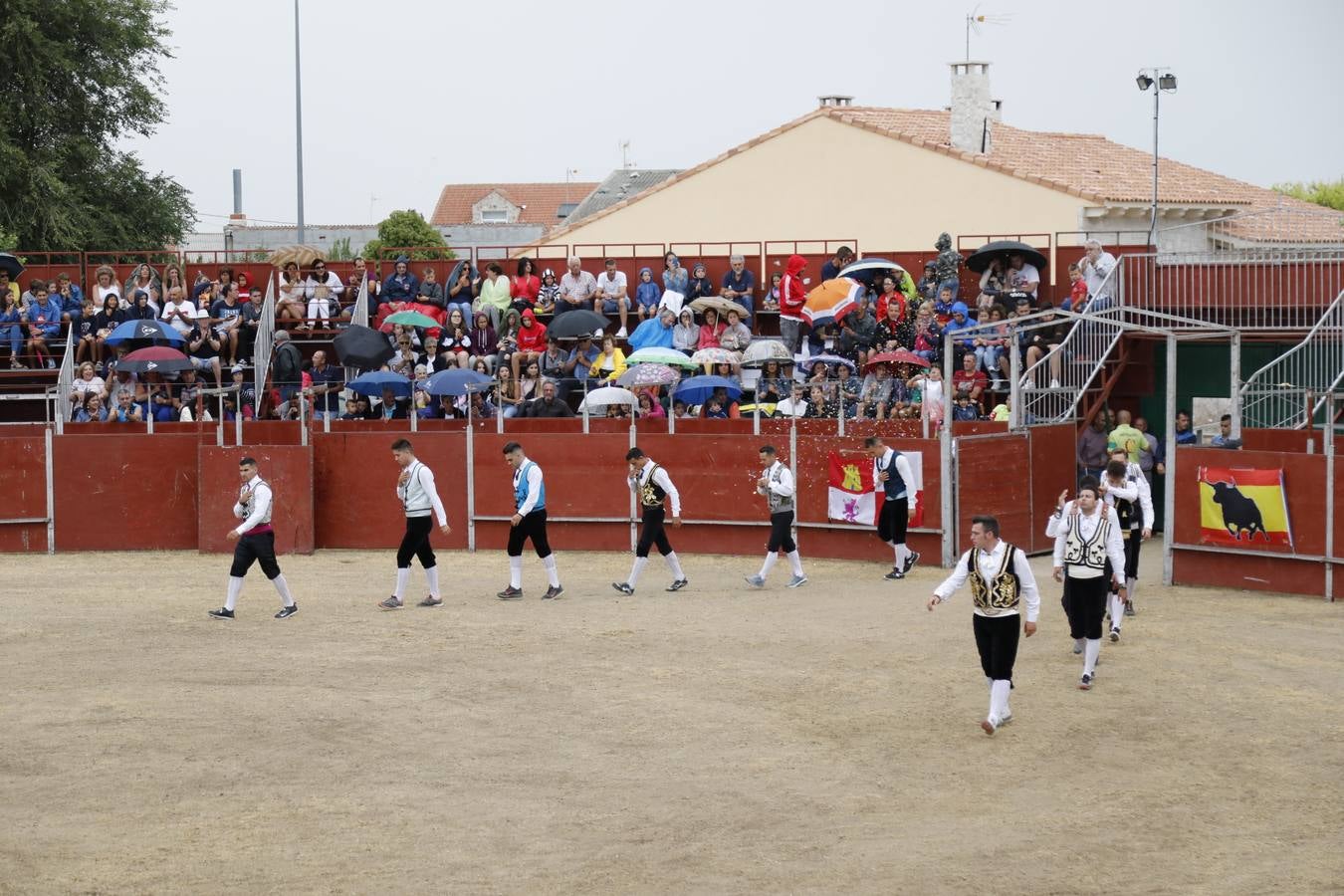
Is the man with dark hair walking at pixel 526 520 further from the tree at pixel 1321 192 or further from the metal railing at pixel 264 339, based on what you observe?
the tree at pixel 1321 192

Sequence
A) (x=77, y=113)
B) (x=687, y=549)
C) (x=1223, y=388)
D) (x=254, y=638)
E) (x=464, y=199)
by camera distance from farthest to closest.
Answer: (x=464, y=199) → (x=77, y=113) → (x=1223, y=388) → (x=687, y=549) → (x=254, y=638)

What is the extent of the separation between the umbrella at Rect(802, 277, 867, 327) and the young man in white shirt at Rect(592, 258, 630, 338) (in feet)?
10.4

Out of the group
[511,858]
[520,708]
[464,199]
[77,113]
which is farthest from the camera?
[464,199]

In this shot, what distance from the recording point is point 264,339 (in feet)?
90.1

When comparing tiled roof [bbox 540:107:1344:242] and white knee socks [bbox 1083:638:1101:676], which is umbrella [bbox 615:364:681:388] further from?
tiled roof [bbox 540:107:1344:242]

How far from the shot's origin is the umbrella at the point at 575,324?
84.2ft

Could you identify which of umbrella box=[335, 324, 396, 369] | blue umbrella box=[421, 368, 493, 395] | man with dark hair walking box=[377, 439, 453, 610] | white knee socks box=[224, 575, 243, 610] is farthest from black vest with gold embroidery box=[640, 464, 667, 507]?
umbrella box=[335, 324, 396, 369]

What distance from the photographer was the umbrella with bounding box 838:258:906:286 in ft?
86.3

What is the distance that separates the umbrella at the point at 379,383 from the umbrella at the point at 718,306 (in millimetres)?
4550

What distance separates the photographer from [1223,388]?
2550 centimetres

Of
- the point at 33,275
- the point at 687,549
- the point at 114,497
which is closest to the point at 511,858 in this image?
the point at 687,549

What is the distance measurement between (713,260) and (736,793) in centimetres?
1896

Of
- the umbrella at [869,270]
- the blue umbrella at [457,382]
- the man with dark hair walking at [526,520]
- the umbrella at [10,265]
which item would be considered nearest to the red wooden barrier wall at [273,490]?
the blue umbrella at [457,382]

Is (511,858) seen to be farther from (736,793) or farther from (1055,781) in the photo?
(1055,781)
